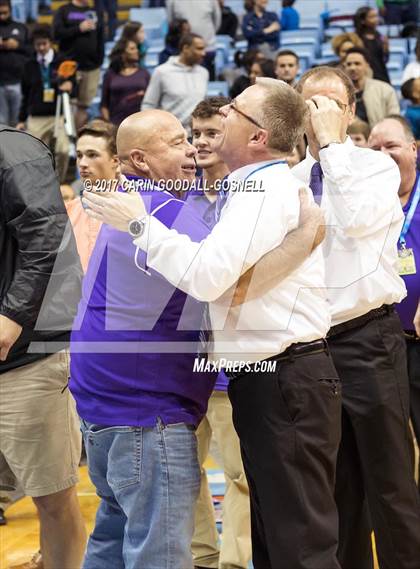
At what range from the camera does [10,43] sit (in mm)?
10492

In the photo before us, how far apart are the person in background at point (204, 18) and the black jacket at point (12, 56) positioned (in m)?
1.64

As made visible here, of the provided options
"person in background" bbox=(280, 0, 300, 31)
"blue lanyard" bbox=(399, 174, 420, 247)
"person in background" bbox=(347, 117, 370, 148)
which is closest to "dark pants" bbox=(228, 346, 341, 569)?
"blue lanyard" bbox=(399, 174, 420, 247)

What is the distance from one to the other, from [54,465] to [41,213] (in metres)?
0.88

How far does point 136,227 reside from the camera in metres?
2.63

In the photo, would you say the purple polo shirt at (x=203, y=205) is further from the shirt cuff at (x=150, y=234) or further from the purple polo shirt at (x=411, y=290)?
the shirt cuff at (x=150, y=234)

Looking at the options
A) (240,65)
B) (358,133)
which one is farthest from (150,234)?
(240,65)

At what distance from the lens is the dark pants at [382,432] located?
3332 mm

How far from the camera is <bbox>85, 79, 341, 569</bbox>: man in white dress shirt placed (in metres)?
2.63

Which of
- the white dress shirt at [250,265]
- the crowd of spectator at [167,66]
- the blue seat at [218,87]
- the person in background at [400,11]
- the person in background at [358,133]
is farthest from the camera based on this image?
the person in background at [400,11]

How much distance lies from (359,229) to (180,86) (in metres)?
5.31

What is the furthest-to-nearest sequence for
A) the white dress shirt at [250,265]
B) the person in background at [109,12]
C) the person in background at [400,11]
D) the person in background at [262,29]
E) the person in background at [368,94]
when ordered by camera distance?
the person in background at [109,12] → the person in background at [400,11] → the person in background at [262,29] → the person in background at [368,94] → the white dress shirt at [250,265]

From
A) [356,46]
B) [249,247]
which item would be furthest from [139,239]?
[356,46]

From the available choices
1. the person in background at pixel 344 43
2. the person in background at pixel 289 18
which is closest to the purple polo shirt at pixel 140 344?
the person in background at pixel 344 43

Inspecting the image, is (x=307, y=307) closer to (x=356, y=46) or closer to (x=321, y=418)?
(x=321, y=418)
